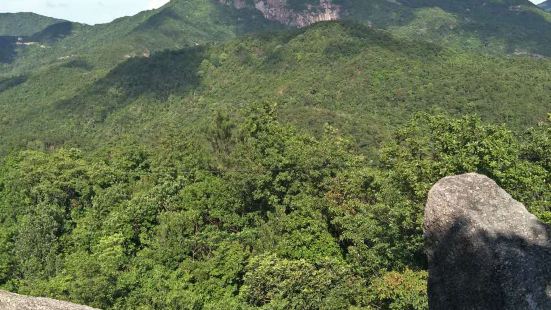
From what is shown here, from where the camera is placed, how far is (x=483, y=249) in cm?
1162

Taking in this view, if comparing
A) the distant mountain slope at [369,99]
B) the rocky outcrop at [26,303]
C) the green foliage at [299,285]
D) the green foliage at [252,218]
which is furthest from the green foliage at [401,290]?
the distant mountain slope at [369,99]

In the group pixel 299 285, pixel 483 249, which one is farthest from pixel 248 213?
pixel 483 249

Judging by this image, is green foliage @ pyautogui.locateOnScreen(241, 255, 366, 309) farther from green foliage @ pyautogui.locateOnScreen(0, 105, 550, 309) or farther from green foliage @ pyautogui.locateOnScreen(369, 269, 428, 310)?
green foliage @ pyautogui.locateOnScreen(369, 269, 428, 310)

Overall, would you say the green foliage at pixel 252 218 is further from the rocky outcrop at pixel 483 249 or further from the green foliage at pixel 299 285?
the rocky outcrop at pixel 483 249

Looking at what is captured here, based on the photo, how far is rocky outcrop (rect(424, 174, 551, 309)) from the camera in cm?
1089

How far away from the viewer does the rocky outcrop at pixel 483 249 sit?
10.9 meters

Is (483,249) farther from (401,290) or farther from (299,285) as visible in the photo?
(299,285)

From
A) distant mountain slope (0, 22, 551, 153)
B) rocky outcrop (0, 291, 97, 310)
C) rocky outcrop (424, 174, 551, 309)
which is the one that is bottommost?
distant mountain slope (0, 22, 551, 153)

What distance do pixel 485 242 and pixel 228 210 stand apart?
32.9 meters

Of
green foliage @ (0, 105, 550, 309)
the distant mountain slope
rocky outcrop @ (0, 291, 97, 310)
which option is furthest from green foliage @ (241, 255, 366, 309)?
the distant mountain slope

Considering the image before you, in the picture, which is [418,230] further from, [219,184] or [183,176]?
[183,176]

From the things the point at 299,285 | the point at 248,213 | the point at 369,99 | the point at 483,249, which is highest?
the point at 483,249

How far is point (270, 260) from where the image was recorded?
32.2 meters

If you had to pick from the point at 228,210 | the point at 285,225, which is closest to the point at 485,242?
the point at 285,225
